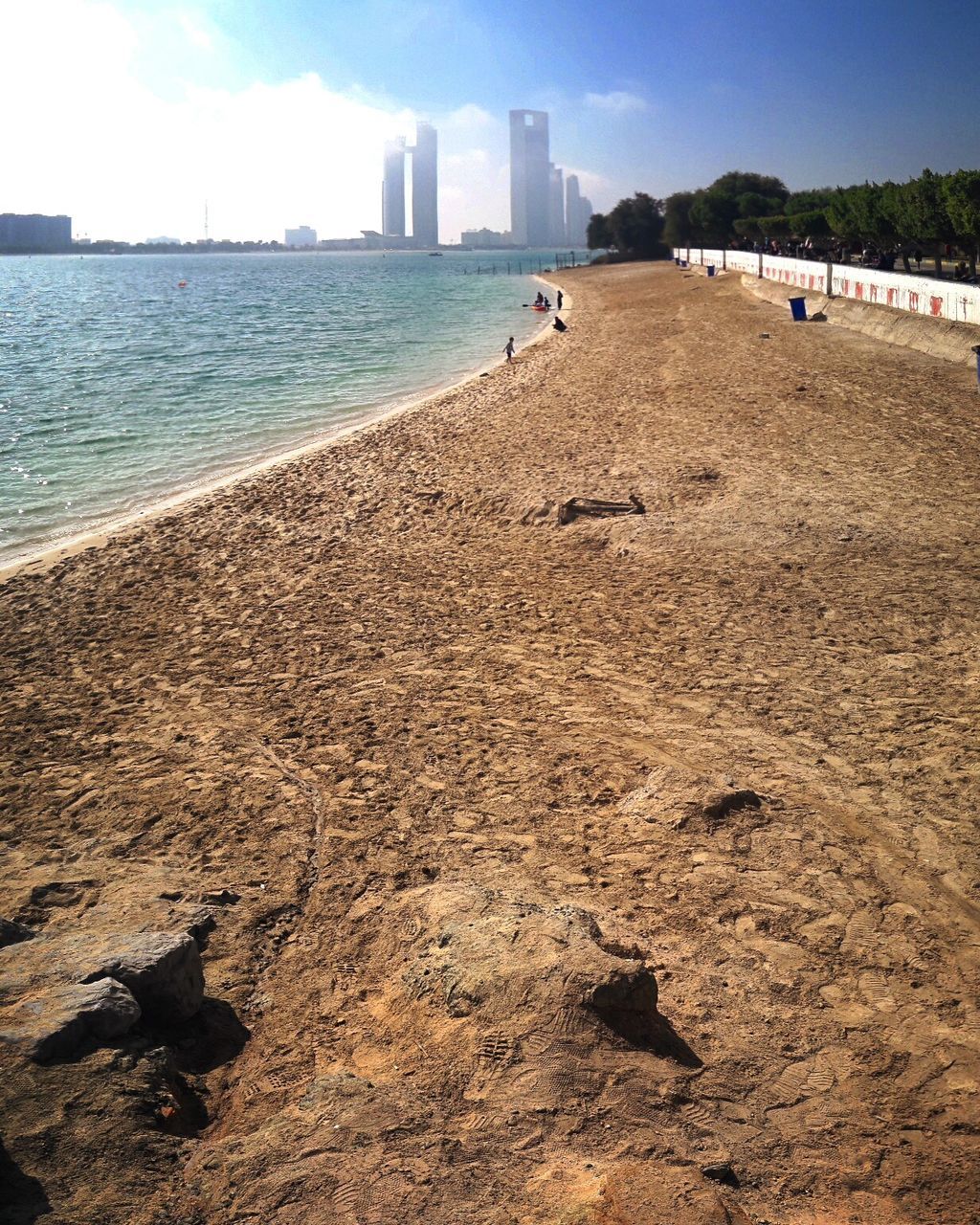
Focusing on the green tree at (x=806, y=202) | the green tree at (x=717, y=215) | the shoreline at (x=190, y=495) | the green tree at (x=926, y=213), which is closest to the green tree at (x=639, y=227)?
the green tree at (x=717, y=215)

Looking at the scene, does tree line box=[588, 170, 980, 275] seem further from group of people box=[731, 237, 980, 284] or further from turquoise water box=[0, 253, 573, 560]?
turquoise water box=[0, 253, 573, 560]

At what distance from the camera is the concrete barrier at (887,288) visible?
77.3 ft

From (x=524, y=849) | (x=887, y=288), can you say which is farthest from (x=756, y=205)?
(x=524, y=849)

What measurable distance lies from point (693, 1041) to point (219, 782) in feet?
14.4

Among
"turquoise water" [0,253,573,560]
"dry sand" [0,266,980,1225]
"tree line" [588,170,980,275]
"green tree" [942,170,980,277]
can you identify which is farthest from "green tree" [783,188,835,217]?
"dry sand" [0,266,980,1225]

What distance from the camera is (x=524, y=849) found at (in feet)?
20.8

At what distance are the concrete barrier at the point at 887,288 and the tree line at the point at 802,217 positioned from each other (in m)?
3.01

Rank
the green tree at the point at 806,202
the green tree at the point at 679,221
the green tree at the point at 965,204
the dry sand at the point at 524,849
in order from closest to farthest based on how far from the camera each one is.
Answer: the dry sand at the point at 524,849 < the green tree at the point at 965,204 < the green tree at the point at 806,202 < the green tree at the point at 679,221

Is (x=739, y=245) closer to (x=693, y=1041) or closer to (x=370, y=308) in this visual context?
(x=370, y=308)

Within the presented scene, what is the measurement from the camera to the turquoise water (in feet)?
64.0

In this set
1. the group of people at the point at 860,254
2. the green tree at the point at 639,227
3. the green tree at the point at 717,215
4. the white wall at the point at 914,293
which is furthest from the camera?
the green tree at the point at 639,227

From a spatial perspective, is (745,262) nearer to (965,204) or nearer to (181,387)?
(965,204)

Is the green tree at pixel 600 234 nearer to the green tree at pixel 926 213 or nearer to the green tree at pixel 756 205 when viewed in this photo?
the green tree at pixel 756 205

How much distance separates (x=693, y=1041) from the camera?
15.0 feet
